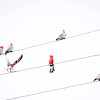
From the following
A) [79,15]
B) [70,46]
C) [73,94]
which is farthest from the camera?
[79,15]

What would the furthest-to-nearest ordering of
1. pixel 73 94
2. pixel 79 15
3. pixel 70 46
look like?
pixel 79 15, pixel 70 46, pixel 73 94

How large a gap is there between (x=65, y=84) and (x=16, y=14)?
122cm

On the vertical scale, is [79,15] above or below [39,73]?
above

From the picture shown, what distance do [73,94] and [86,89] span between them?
160mm

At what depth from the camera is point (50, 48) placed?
4281 millimetres

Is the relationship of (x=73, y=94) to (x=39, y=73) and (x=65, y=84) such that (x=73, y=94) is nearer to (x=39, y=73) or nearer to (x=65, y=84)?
(x=65, y=84)

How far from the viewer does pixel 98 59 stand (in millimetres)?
4277

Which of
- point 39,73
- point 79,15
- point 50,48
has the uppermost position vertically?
point 79,15

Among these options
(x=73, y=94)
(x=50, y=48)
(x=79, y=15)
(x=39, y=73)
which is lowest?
(x=73, y=94)

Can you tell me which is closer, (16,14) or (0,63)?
(0,63)

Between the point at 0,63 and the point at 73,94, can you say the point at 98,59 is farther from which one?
the point at 0,63

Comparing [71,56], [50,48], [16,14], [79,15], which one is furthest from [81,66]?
[16,14]

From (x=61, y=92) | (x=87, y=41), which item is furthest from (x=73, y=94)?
(x=87, y=41)

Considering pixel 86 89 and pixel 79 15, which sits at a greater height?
pixel 79 15
